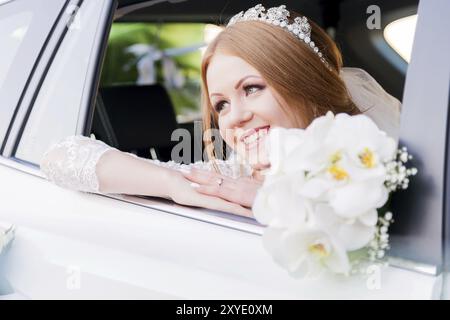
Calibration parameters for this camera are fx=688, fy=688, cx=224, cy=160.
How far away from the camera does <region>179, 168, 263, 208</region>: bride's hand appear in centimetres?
164

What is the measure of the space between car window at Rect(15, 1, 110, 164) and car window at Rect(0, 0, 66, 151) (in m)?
0.06

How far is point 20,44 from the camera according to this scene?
2119 millimetres

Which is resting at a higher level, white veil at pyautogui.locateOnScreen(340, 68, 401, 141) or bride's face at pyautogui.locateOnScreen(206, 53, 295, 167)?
white veil at pyautogui.locateOnScreen(340, 68, 401, 141)

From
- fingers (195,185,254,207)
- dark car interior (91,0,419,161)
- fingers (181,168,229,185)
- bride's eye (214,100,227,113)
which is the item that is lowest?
fingers (195,185,254,207)

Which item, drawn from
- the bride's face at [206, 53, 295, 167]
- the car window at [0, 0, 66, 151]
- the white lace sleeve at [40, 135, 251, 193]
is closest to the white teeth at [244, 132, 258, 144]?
the bride's face at [206, 53, 295, 167]

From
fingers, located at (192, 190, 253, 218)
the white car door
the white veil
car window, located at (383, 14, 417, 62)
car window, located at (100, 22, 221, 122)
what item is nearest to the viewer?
the white car door

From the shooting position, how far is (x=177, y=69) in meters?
7.07

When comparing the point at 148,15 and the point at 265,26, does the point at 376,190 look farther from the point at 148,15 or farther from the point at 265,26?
the point at 148,15

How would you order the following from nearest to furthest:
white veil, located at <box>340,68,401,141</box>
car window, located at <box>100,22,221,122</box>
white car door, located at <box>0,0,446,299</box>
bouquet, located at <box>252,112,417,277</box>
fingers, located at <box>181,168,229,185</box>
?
bouquet, located at <box>252,112,417,277</box>
white car door, located at <box>0,0,446,299</box>
fingers, located at <box>181,168,229,185</box>
white veil, located at <box>340,68,401,141</box>
car window, located at <box>100,22,221,122</box>

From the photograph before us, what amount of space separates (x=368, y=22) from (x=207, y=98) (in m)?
1.39

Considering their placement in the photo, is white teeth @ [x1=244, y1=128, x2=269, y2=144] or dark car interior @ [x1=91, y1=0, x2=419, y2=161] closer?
white teeth @ [x1=244, y1=128, x2=269, y2=144]

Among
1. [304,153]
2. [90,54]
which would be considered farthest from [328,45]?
[304,153]

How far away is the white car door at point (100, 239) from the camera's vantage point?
4.41ft

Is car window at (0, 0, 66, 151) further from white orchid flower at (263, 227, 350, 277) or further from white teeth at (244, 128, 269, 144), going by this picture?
white orchid flower at (263, 227, 350, 277)
